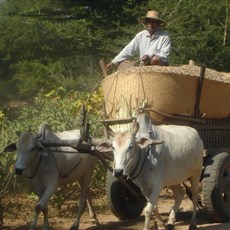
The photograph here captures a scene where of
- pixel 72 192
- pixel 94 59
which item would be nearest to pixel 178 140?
pixel 72 192

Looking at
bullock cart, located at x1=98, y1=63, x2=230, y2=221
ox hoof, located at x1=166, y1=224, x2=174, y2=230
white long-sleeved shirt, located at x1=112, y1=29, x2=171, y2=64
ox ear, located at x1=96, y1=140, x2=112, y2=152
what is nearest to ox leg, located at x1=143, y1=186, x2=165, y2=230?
ox ear, located at x1=96, y1=140, x2=112, y2=152

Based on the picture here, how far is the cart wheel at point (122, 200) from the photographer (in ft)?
25.3

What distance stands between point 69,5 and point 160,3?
3074 millimetres

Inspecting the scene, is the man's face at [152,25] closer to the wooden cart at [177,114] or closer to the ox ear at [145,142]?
the wooden cart at [177,114]

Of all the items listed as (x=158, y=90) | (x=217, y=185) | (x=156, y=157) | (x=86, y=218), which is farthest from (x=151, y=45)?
(x=86, y=218)

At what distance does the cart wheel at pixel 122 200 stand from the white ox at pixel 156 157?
0.72 metres

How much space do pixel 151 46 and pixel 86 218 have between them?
2.47 m

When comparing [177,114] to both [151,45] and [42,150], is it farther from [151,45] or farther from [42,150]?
[42,150]

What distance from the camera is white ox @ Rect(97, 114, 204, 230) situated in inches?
245

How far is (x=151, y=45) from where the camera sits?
7.96 metres

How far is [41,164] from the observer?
6.98m

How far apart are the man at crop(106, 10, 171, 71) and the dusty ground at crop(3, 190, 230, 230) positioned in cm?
198

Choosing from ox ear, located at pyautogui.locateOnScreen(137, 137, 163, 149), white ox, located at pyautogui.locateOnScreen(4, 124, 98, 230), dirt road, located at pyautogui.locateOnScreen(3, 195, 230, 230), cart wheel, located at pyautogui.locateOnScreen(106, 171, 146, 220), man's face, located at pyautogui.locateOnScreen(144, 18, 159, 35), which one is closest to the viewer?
ox ear, located at pyautogui.locateOnScreen(137, 137, 163, 149)

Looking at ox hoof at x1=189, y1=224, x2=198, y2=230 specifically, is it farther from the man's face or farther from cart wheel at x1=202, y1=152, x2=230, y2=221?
the man's face
